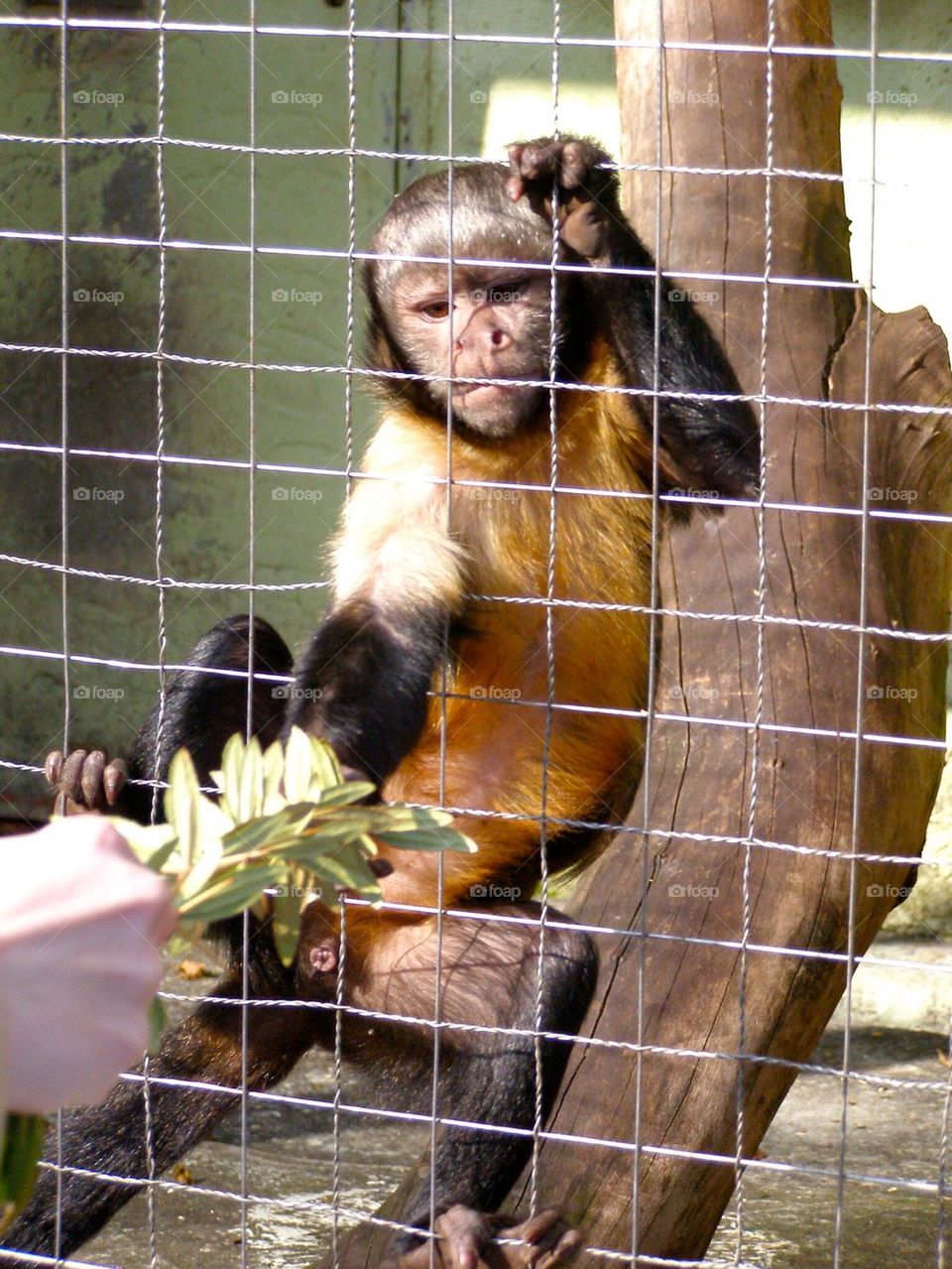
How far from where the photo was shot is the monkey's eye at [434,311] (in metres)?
3.11

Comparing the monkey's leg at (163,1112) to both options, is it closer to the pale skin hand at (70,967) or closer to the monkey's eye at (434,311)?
the monkey's eye at (434,311)

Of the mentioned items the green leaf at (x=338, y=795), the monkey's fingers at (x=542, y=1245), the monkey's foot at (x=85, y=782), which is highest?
the green leaf at (x=338, y=795)

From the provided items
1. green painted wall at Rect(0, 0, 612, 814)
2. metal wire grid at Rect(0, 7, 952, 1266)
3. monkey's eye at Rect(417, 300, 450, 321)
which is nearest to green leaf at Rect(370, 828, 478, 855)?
metal wire grid at Rect(0, 7, 952, 1266)

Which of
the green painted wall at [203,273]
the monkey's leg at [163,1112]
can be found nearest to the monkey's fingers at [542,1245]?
the monkey's leg at [163,1112]

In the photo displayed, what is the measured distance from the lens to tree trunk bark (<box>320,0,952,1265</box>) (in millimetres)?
2580

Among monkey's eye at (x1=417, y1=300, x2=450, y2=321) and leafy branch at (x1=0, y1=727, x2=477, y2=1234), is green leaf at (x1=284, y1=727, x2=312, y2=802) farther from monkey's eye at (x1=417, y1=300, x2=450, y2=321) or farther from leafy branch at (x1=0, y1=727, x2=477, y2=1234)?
monkey's eye at (x1=417, y1=300, x2=450, y2=321)

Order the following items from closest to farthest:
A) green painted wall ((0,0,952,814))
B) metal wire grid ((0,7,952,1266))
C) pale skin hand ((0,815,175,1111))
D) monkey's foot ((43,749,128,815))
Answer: pale skin hand ((0,815,175,1111)), metal wire grid ((0,7,952,1266)), monkey's foot ((43,749,128,815)), green painted wall ((0,0,952,814))

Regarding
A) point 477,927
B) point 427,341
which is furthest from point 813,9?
point 477,927

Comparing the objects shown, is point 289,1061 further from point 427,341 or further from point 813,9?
point 813,9

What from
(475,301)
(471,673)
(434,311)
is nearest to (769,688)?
(471,673)

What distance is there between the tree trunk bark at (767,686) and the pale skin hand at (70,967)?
72.0 inches

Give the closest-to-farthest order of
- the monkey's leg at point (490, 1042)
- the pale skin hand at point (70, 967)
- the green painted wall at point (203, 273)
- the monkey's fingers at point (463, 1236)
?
the pale skin hand at point (70, 967)
the monkey's fingers at point (463, 1236)
the monkey's leg at point (490, 1042)
the green painted wall at point (203, 273)

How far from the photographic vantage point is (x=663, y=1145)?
8.39 feet

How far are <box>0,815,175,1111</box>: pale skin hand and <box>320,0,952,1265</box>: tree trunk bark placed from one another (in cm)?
183
